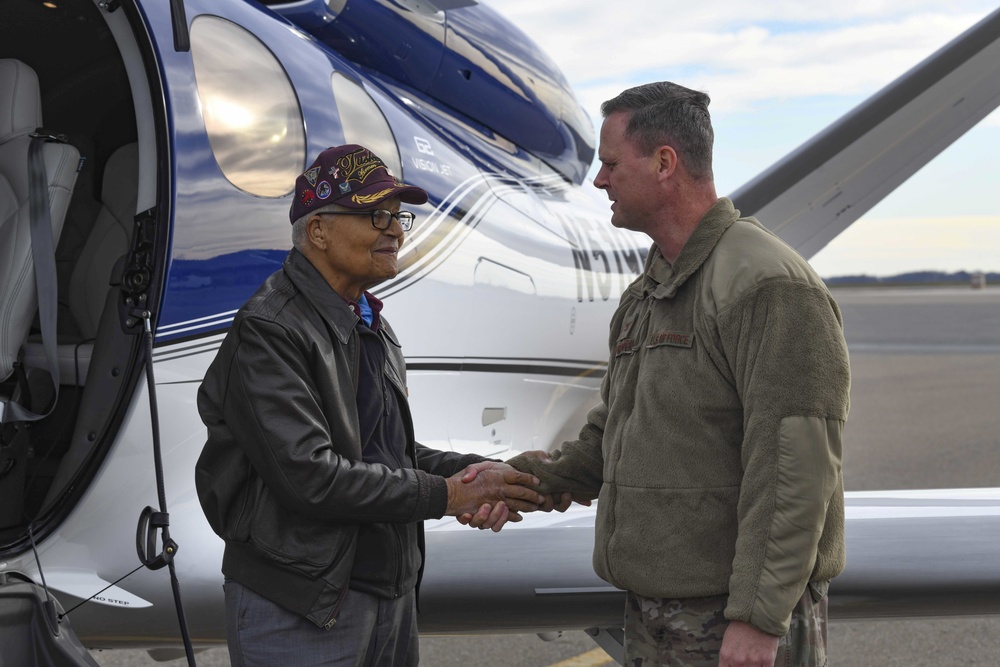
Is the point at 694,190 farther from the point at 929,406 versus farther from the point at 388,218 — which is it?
the point at 929,406

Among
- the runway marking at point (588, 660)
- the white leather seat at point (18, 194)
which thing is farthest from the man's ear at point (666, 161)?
the runway marking at point (588, 660)

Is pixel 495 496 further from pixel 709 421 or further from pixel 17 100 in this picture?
pixel 17 100

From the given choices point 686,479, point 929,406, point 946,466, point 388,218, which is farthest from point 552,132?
point 929,406

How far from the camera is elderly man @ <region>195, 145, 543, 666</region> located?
2141 mm

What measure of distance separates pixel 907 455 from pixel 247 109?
10.7 metres

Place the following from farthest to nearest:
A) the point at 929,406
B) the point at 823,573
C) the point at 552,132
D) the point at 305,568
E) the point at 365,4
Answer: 1. the point at 929,406
2. the point at 552,132
3. the point at 365,4
4. the point at 305,568
5. the point at 823,573

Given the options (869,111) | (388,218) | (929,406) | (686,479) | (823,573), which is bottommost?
(929,406)

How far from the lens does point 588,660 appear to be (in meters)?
5.44

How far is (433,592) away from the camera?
3.29 metres

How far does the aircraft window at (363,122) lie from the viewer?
4164 millimetres

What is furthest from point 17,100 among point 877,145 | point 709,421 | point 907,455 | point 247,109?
point 907,455

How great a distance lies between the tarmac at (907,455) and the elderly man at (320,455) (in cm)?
148

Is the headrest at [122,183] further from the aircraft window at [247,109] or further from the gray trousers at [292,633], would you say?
the gray trousers at [292,633]

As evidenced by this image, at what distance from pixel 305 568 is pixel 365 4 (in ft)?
11.7
